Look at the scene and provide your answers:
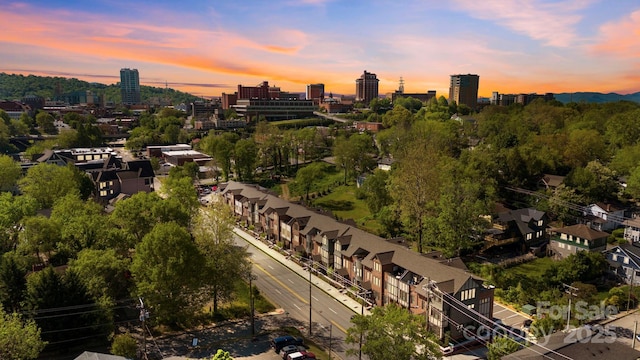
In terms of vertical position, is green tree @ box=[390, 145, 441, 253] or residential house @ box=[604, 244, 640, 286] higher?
green tree @ box=[390, 145, 441, 253]

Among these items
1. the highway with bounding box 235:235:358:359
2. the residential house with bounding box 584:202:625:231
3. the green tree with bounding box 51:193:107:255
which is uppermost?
the green tree with bounding box 51:193:107:255

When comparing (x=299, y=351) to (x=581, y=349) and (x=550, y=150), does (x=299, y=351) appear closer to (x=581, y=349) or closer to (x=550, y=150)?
(x=581, y=349)

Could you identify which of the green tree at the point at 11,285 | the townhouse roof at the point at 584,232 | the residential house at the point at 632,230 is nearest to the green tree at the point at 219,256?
the green tree at the point at 11,285

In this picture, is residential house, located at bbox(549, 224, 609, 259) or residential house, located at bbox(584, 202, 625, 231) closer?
residential house, located at bbox(549, 224, 609, 259)

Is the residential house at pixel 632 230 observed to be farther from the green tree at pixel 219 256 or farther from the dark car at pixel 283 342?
the green tree at pixel 219 256

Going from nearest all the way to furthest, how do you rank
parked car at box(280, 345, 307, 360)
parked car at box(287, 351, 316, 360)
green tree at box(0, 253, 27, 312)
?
1. parked car at box(287, 351, 316, 360)
2. parked car at box(280, 345, 307, 360)
3. green tree at box(0, 253, 27, 312)

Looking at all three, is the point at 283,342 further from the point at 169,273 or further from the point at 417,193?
the point at 417,193

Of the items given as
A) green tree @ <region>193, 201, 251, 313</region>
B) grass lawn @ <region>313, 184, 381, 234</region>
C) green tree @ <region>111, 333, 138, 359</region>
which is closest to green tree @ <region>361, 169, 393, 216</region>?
grass lawn @ <region>313, 184, 381, 234</region>

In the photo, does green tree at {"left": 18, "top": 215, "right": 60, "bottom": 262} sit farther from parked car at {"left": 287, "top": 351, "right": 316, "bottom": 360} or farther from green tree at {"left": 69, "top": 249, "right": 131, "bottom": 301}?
parked car at {"left": 287, "top": 351, "right": 316, "bottom": 360}
